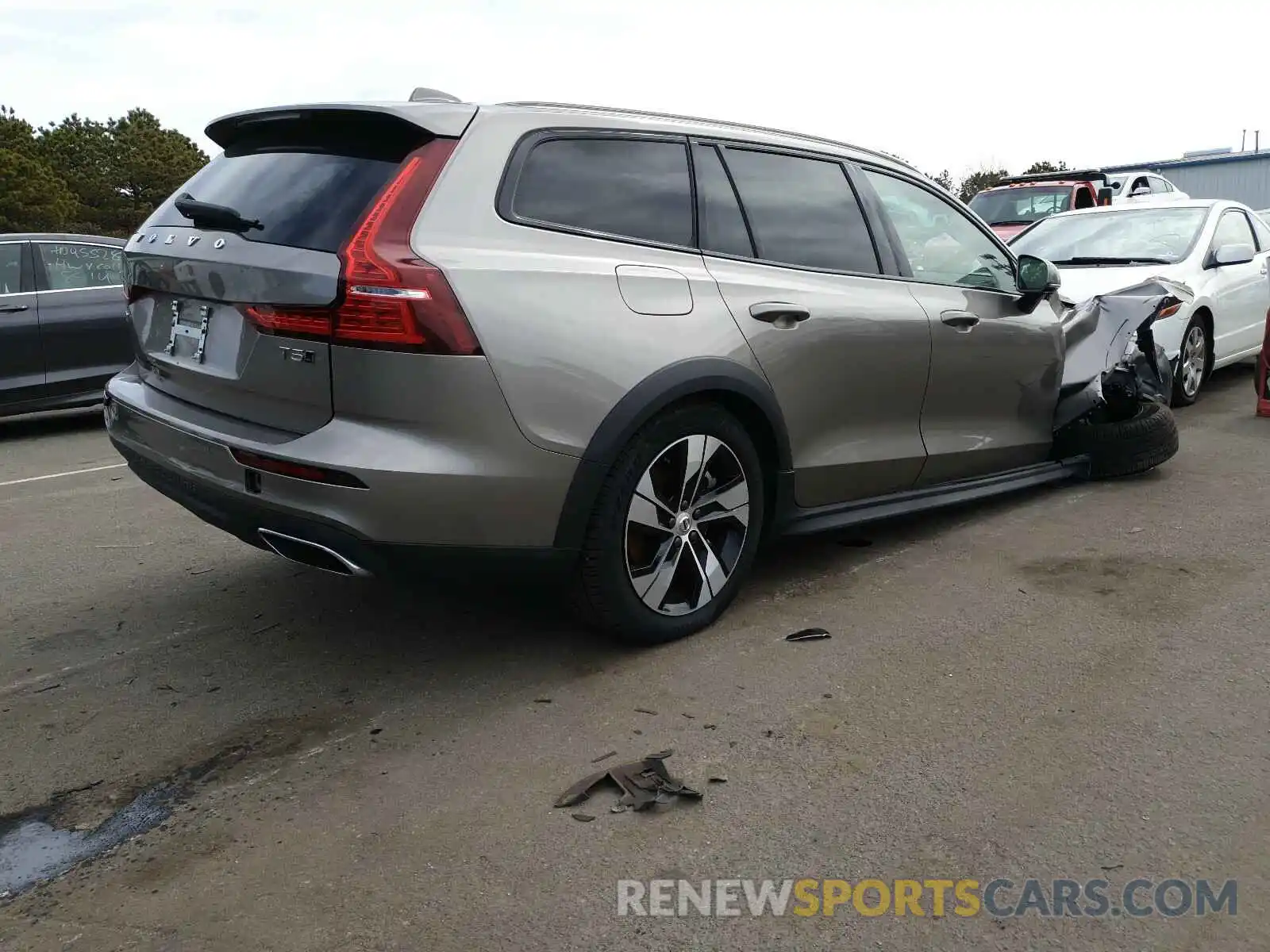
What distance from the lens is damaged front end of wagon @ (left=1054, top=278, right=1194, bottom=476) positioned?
5891 mm

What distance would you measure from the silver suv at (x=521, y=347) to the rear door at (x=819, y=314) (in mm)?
12

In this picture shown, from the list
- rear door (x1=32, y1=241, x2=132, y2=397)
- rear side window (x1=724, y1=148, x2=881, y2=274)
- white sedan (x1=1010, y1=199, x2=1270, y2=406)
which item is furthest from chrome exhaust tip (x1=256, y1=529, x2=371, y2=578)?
rear door (x1=32, y1=241, x2=132, y2=397)

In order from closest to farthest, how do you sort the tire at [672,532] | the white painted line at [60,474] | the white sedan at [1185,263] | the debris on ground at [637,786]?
1. the debris on ground at [637,786]
2. the tire at [672,532]
3. the white painted line at [60,474]
4. the white sedan at [1185,263]

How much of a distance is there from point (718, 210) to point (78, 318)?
277 inches

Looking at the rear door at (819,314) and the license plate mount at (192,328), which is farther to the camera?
the rear door at (819,314)

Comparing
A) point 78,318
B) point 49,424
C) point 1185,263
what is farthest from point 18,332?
point 1185,263

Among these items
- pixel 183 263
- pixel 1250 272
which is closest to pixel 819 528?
pixel 183 263

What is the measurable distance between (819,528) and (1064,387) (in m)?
2.19

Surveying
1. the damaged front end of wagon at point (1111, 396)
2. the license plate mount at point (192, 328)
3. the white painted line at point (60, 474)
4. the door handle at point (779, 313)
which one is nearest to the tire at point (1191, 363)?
the damaged front end of wagon at point (1111, 396)

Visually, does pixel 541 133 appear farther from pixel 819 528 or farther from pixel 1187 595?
pixel 1187 595

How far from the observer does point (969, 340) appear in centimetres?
495

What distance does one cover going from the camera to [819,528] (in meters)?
4.37

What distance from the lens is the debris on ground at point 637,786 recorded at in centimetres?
284

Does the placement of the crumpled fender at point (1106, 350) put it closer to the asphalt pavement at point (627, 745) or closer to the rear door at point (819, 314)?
the asphalt pavement at point (627, 745)
